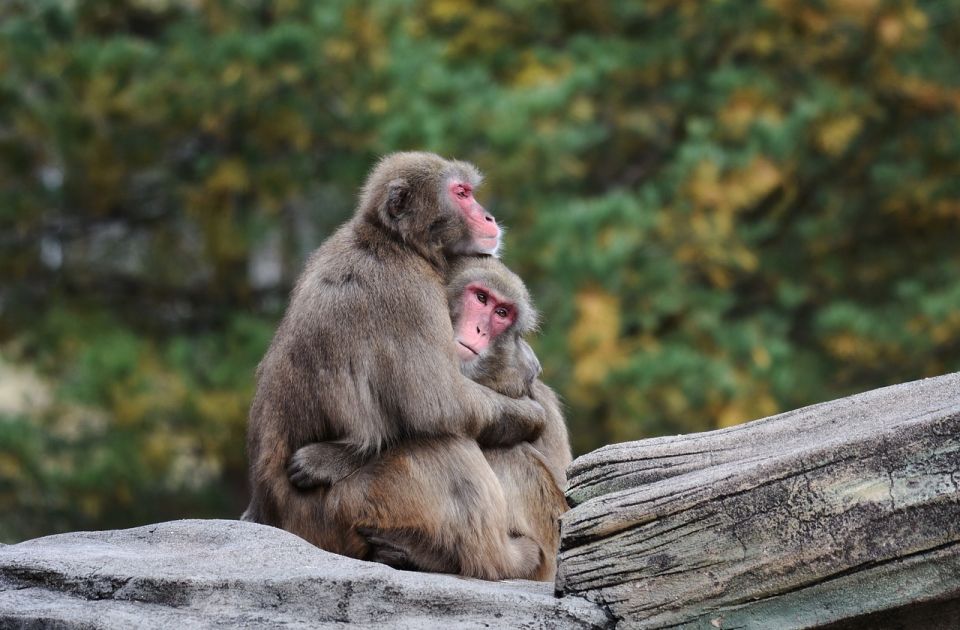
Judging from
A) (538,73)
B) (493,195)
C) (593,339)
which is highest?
(538,73)

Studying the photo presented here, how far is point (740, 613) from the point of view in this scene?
12.9ft

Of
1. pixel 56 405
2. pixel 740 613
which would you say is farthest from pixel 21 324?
pixel 740 613

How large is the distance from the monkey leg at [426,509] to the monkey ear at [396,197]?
927 millimetres

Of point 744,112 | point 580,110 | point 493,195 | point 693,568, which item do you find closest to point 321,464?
point 693,568

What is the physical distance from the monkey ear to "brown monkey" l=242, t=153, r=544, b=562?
0.16 ft

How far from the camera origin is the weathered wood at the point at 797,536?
3797mm

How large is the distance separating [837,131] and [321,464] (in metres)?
7.70

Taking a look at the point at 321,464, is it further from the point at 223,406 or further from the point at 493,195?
the point at 493,195

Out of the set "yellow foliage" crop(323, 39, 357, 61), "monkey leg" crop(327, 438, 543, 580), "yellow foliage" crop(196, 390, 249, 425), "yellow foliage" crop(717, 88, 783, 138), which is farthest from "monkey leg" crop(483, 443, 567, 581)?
"yellow foliage" crop(717, 88, 783, 138)

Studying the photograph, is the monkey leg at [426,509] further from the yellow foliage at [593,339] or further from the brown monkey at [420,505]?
the yellow foliage at [593,339]

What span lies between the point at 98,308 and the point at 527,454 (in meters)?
5.95

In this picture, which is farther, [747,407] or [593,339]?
[747,407]

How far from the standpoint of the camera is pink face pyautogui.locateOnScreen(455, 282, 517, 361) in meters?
5.01

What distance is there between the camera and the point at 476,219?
17.1 feet
